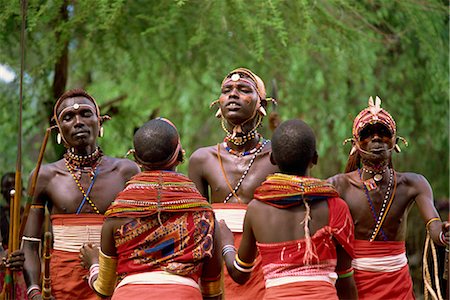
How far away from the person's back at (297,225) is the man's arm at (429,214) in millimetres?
1050

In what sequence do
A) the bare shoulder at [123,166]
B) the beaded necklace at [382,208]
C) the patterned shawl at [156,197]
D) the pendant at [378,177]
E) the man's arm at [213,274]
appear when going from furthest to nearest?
the bare shoulder at [123,166], the pendant at [378,177], the beaded necklace at [382,208], the man's arm at [213,274], the patterned shawl at [156,197]

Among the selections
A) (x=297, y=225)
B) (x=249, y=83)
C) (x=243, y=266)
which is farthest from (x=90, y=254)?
(x=249, y=83)

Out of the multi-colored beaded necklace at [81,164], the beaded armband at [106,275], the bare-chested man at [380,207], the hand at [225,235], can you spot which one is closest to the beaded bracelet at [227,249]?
the hand at [225,235]

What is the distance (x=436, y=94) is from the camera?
1114cm

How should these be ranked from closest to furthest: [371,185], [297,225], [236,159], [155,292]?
[155,292], [297,225], [371,185], [236,159]

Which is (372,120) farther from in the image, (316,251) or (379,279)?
(316,251)

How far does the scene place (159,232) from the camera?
14.8ft

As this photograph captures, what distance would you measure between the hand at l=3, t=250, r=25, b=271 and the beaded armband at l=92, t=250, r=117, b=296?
99 centimetres

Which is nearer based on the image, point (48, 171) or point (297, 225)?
point (297, 225)

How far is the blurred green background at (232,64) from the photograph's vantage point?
8.29 meters

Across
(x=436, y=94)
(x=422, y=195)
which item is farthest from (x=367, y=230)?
(x=436, y=94)

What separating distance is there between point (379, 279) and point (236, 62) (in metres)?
4.54

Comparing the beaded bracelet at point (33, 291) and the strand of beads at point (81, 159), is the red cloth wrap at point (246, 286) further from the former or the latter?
the beaded bracelet at point (33, 291)

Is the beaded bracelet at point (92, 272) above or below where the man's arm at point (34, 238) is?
above
